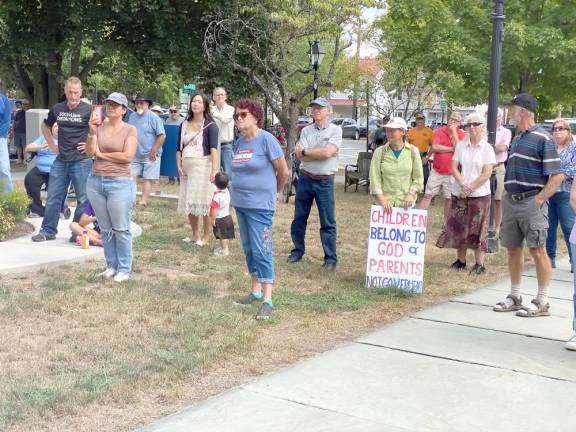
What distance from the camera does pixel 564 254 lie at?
10.2m

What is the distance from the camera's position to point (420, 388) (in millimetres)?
4781

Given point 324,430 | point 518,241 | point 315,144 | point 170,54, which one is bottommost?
point 324,430

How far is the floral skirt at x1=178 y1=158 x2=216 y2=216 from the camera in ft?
29.8

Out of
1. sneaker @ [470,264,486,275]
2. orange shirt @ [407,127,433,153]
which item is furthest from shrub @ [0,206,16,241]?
orange shirt @ [407,127,433,153]

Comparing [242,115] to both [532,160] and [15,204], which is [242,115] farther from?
[15,204]

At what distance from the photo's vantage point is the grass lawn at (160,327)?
439 cm

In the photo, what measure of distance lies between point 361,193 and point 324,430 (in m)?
13.9

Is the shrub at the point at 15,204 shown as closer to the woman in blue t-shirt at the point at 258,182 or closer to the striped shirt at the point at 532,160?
the woman in blue t-shirt at the point at 258,182

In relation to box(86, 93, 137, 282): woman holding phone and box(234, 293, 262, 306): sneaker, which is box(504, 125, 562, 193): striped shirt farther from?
box(86, 93, 137, 282): woman holding phone

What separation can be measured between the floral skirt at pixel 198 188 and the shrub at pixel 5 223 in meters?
2.07

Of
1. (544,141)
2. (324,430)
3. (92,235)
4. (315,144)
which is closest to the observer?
(324,430)

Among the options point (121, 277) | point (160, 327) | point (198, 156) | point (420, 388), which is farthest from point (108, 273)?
point (420, 388)

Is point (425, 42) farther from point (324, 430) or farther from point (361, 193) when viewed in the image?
point (324, 430)

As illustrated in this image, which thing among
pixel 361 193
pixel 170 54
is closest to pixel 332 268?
pixel 361 193
